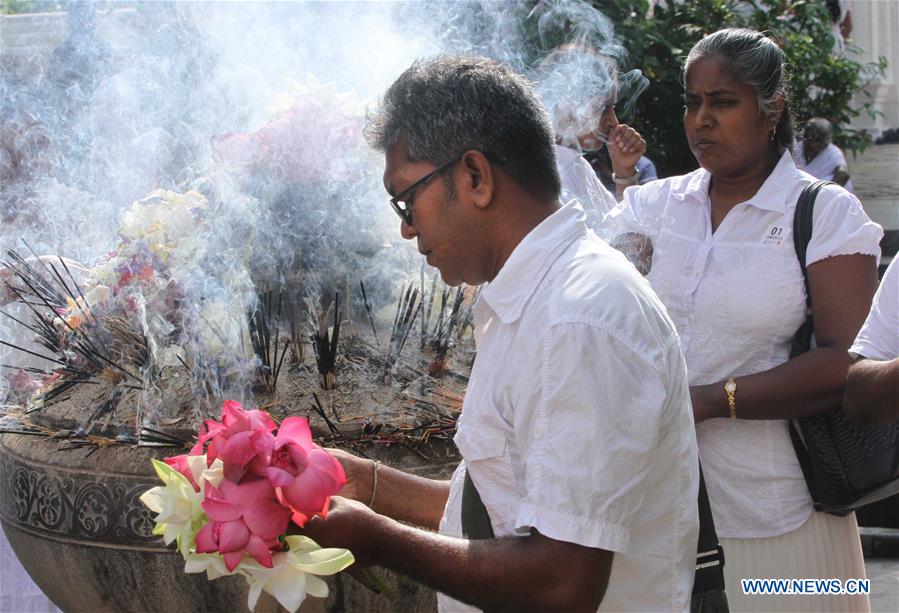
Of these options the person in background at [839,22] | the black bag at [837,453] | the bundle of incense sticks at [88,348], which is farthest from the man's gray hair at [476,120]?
the person in background at [839,22]

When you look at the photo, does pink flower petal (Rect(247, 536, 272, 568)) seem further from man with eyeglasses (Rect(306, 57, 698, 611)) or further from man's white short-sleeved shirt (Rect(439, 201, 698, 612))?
man's white short-sleeved shirt (Rect(439, 201, 698, 612))

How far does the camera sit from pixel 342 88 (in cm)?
443

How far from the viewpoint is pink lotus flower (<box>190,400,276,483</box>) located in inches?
71.5

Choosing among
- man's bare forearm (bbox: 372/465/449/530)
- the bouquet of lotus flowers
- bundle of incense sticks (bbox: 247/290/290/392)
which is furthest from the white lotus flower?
bundle of incense sticks (bbox: 247/290/290/392)

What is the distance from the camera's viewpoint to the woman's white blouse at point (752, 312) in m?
2.59

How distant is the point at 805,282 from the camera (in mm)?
2600

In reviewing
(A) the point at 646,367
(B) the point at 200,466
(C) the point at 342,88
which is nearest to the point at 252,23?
(C) the point at 342,88

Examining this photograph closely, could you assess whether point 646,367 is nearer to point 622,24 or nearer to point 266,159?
point 266,159

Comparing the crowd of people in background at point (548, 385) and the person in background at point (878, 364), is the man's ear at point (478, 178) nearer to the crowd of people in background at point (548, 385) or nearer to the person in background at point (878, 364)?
the crowd of people in background at point (548, 385)

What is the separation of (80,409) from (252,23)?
94.5 inches

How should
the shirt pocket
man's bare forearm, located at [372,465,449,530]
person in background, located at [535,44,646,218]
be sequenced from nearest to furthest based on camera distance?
the shirt pocket
man's bare forearm, located at [372,465,449,530]
person in background, located at [535,44,646,218]

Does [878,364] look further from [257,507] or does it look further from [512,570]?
[257,507]

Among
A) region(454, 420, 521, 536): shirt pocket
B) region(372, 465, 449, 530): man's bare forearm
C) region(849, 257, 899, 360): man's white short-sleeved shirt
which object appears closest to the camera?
region(454, 420, 521, 536): shirt pocket

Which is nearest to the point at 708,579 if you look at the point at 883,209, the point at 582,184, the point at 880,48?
the point at 582,184
